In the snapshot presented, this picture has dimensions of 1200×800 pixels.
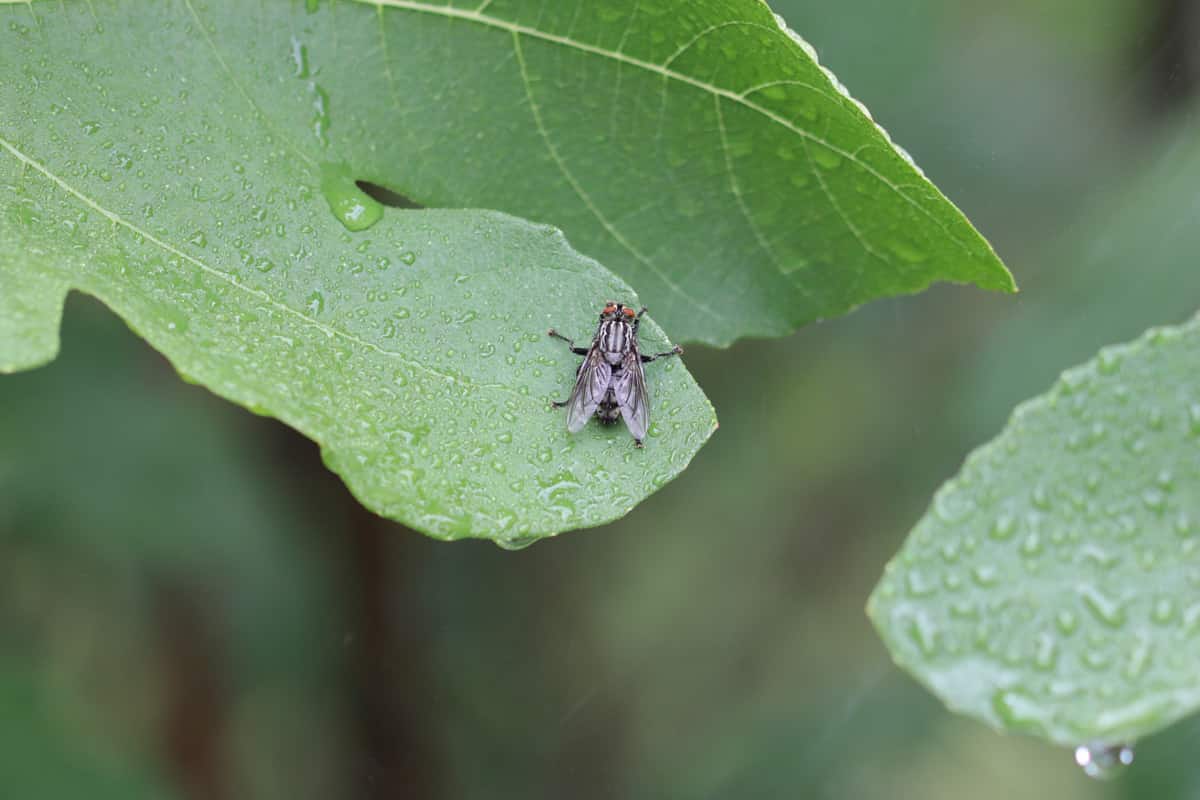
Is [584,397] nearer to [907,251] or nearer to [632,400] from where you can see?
[632,400]

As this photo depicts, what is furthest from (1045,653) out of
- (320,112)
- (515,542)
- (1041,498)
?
(320,112)

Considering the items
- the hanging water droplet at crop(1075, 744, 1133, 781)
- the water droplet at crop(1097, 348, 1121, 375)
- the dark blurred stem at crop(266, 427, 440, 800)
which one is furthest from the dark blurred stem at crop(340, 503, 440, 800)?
the water droplet at crop(1097, 348, 1121, 375)

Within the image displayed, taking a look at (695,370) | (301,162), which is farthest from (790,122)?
(695,370)

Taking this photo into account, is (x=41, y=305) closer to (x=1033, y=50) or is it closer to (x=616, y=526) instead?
(x=616, y=526)

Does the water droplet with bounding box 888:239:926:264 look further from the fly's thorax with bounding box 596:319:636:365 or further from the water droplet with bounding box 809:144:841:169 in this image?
the fly's thorax with bounding box 596:319:636:365

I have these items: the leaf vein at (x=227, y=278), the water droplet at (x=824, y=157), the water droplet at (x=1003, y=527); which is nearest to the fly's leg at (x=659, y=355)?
the leaf vein at (x=227, y=278)

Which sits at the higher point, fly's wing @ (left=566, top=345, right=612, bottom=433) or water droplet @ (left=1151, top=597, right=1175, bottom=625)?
water droplet @ (left=1151, top=597, right=1175, bottom=625)

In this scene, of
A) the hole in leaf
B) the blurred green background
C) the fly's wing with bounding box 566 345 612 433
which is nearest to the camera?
the fly's wing with bounding box 566 345 612 433

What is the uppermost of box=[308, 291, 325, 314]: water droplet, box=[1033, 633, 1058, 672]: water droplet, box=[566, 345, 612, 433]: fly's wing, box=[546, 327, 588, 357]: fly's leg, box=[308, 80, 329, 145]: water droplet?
box=[1033, 633, 1058, 672]: water droplet
